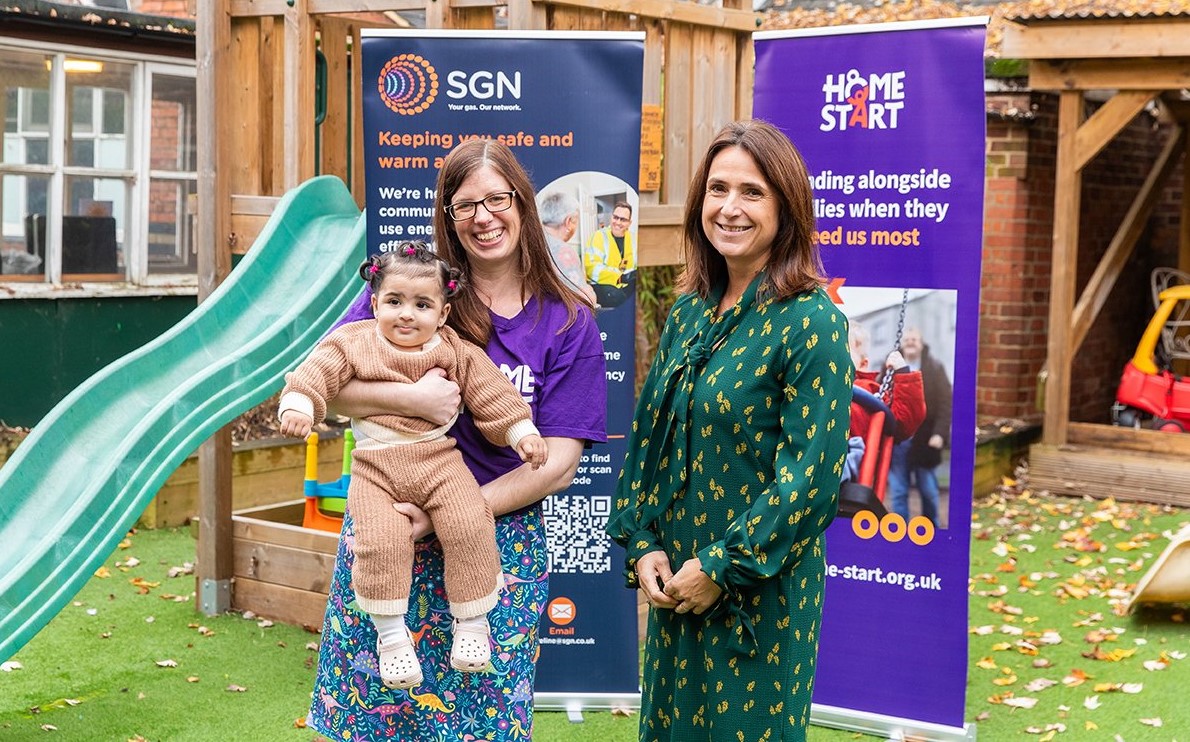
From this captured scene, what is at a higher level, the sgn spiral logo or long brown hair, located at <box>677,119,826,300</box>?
the sgn spiral logo

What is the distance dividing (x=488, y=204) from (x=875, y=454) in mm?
2240

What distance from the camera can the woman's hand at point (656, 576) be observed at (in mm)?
2873

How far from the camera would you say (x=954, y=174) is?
459cm

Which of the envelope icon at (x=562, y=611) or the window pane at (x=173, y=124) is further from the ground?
the window pane at (x=173, y=124)

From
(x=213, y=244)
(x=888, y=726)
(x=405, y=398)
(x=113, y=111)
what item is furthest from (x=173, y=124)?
(x=405, y=398)

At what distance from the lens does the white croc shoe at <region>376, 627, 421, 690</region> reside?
2828 mm

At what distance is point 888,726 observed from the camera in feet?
15.9

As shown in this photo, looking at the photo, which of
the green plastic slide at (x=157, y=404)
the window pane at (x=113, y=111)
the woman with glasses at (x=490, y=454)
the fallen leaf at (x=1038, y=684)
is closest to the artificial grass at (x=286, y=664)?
the fallen leaf at (x=1038, y=684)

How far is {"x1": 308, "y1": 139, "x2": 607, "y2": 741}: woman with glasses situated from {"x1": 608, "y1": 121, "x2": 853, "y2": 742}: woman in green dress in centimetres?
23

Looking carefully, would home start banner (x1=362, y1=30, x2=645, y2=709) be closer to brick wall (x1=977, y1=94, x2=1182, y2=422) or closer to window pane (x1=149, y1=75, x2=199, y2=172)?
window pane (x1=149, y1=75, x2=199, y2=172)

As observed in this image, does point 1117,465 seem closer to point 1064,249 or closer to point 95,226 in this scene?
point 1064,249

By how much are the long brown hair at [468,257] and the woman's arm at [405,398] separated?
0.65ft

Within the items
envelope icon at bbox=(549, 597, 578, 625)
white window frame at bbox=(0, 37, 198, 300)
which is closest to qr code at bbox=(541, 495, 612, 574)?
envelope icon at bbox=(549, 597, 578, 625)

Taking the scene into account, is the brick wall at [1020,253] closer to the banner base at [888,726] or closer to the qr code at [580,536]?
the banner base at [888,726]
